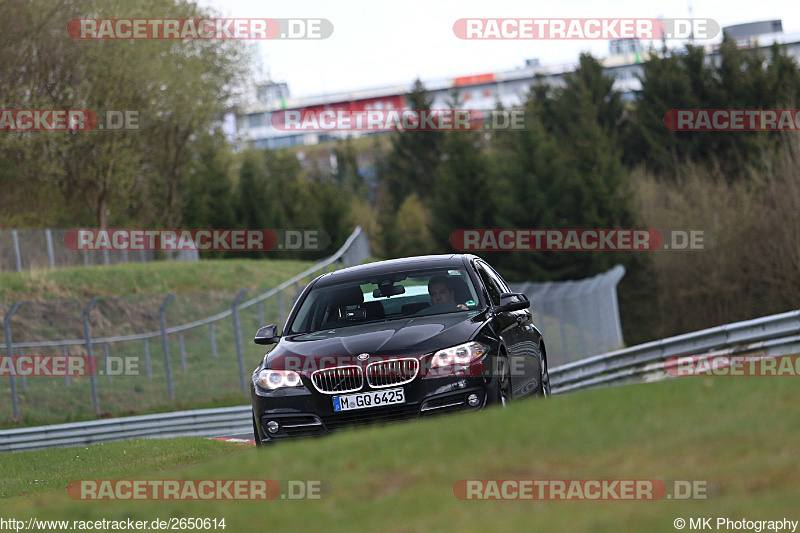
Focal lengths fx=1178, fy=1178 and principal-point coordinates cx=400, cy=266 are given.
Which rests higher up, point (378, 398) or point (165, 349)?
point (378, 398)

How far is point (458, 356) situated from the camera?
28.4 feet

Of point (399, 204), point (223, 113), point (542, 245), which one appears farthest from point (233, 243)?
point (399, 204)

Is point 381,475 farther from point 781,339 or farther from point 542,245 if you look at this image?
point 542,245

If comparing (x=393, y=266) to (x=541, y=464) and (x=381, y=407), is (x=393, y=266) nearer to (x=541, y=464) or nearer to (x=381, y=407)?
(x=381, y=407)

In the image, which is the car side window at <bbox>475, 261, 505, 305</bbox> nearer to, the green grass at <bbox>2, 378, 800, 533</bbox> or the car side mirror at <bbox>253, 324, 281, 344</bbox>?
the car side mirror at <bbox>253, 324, 281, 344</bbox>

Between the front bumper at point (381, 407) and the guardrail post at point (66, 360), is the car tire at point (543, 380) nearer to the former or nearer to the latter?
the front bumper at point (381, 407)

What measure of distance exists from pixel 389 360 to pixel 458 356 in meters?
0.51

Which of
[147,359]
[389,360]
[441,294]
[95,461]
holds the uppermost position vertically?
[441,294]

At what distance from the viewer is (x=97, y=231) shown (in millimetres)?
39844

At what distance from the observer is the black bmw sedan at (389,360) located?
8.57m

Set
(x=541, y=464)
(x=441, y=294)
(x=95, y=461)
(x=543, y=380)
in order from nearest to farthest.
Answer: (x=541, y=464), (x=441, y=294), (x=543, y=380), (x=95, y=461)

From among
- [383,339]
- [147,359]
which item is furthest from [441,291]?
[147,359]

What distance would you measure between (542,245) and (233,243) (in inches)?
584

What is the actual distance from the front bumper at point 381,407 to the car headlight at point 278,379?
0.20 ft
